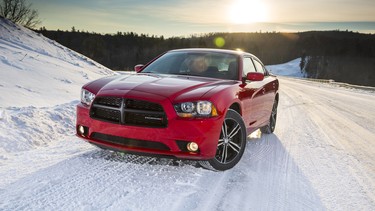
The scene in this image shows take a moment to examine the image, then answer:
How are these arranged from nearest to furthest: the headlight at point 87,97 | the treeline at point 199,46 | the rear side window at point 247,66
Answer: the headlight at point 87,97
the rear side window at point 247,66
the treeline at point 199,46

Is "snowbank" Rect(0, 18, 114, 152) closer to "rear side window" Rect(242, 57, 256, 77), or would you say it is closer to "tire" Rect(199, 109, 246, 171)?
"tire" Rect(199, 109, 246, 171)

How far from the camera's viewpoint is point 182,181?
4004 millimetres

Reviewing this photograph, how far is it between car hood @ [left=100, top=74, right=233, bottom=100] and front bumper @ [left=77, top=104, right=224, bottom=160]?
0.30 meters

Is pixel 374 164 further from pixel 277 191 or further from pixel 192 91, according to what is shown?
pixel 192 91

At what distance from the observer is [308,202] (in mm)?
3646

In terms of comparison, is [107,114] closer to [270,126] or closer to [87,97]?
[87,97]

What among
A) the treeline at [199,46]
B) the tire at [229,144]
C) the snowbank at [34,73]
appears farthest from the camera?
the treeline at [199,46]

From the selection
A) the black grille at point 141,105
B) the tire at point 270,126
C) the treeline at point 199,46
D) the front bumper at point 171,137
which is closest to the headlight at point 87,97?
the front bumper at point 171,137

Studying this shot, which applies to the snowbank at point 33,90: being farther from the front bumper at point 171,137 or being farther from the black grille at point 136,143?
the front bumper at point 171,137

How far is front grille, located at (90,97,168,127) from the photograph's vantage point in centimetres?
402

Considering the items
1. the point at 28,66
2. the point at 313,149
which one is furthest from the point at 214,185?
the point at 28,66

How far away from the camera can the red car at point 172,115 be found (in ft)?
13.1

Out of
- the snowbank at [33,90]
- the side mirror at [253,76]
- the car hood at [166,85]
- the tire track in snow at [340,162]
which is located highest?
the side mirror at [253,76]

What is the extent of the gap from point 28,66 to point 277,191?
10.9 meters
